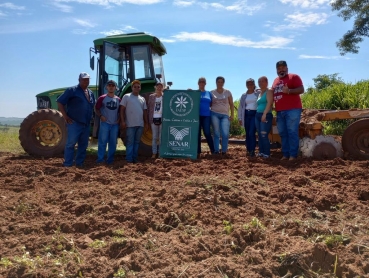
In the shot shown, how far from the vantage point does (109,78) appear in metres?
8.04

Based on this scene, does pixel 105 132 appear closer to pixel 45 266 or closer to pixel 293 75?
Answer: pixel 293 75

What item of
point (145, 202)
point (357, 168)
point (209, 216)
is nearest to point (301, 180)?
point (357, 168)

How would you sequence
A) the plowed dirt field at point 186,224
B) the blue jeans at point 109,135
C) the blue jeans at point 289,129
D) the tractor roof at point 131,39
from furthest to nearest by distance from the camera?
1. the tractor roof at point 131,39
2. the blue jeans at point 109,135
3. the blue jeans at point 289,129
4. the plowed dirt field at point 186,224

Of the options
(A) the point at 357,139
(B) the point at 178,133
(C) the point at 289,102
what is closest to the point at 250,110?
(C) the point at 289,102

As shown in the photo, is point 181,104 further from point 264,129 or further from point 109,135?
point 264,129

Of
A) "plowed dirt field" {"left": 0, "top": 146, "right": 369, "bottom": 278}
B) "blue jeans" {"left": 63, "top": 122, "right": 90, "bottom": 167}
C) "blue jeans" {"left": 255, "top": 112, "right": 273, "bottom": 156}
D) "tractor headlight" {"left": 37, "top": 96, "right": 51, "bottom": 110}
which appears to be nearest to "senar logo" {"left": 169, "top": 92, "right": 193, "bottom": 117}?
"blue jeans" {"left": 255, "top": 112, "right": 273, "bottom": 156}

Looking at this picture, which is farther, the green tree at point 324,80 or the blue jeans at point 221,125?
the green tree at point 324,80

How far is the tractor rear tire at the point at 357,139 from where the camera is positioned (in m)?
7.11

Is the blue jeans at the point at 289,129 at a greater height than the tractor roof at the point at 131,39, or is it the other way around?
the tractor roof at the point at 131,39

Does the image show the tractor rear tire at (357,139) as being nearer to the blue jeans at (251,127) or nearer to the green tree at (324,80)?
the blue jeans at (251,127)

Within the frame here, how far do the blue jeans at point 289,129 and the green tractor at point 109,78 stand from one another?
2.74m

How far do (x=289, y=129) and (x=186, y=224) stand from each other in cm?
371

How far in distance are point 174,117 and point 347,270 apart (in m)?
4.96

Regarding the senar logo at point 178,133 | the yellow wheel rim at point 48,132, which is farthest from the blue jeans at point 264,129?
the yellow wheel rim at point 48,132
